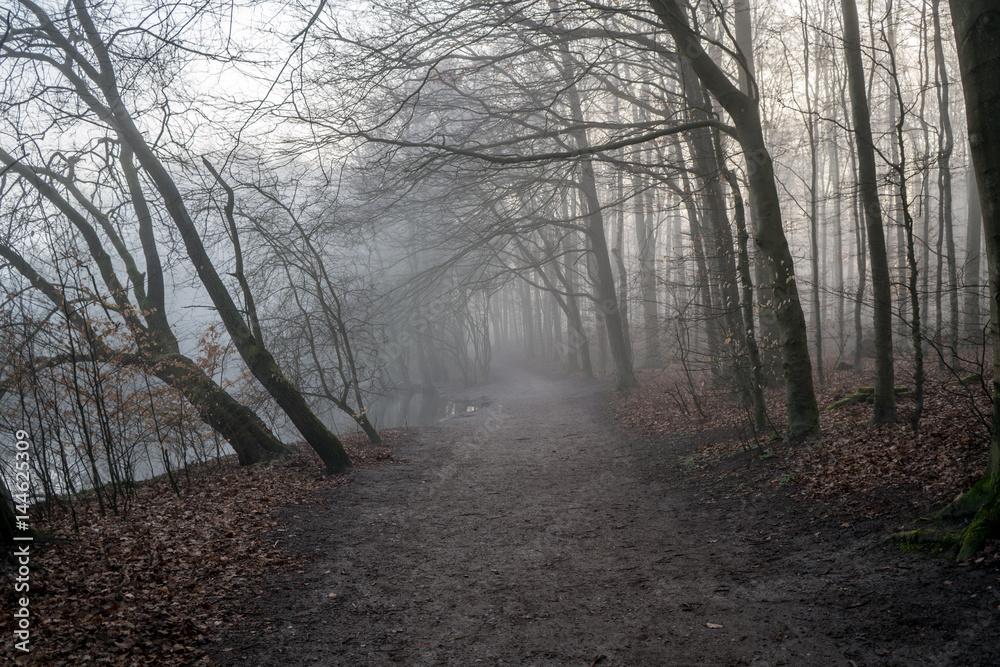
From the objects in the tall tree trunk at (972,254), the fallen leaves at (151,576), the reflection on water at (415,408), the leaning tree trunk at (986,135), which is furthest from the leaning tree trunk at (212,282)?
the tall tree trunk at (972,254)

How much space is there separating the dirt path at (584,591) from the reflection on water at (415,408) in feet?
50.3

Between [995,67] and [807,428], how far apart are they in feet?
15.7

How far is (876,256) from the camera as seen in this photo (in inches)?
288

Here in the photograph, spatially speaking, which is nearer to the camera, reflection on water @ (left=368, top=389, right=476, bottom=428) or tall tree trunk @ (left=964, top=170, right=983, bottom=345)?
tall tree trunk @ (left=964, top=170, right=983, bottom=345)

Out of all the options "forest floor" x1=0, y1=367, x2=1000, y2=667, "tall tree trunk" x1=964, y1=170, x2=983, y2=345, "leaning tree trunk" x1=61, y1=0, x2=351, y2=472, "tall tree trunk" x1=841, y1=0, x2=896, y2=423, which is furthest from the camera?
"tall tree trunk" x1=964, y1=170, x2=983, y2=345

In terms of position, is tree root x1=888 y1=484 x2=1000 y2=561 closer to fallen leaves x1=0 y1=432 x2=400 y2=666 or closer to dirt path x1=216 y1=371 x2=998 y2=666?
dirt path x1=216 y1=371 x2=998 y2=666

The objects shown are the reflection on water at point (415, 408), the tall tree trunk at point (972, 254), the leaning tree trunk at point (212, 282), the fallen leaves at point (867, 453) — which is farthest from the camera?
the reflection on water at point (415, 408)

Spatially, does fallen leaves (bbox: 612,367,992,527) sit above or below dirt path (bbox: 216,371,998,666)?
above

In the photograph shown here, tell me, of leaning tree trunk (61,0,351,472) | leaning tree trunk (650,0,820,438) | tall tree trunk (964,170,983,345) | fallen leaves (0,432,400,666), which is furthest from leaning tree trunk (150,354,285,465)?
tall tree trunk (964,170,983,345)

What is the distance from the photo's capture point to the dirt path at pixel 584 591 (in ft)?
11.5

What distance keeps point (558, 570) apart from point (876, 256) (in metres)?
5.67

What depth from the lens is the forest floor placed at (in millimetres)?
3629

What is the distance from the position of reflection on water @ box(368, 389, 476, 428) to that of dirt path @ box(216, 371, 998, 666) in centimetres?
1532

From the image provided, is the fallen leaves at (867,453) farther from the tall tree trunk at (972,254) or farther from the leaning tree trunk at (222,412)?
the leaning tree trunk at (222,412)
